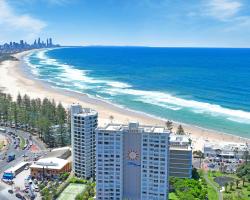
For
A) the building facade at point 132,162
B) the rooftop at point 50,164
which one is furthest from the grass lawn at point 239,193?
the rooftop at point 50,164

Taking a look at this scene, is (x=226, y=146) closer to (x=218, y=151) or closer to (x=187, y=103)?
(x=218, y=151)

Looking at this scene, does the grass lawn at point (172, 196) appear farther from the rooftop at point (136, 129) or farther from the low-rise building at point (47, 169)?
the low-rise building at point (47, 169)

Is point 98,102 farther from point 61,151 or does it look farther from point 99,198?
point 99,198

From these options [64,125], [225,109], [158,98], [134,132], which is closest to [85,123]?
[134,132]

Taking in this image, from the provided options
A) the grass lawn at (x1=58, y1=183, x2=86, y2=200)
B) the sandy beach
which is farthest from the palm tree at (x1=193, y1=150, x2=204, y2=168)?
the grass lawn at (x1=58, y1=183, x2=86, y2=200)

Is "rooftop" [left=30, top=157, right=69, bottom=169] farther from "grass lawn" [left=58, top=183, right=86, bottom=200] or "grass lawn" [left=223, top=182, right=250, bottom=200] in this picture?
"grass lawn" [left=223, top=182, right=250, bottom=200]

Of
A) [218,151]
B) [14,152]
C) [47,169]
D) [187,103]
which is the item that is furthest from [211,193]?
[187,103]
